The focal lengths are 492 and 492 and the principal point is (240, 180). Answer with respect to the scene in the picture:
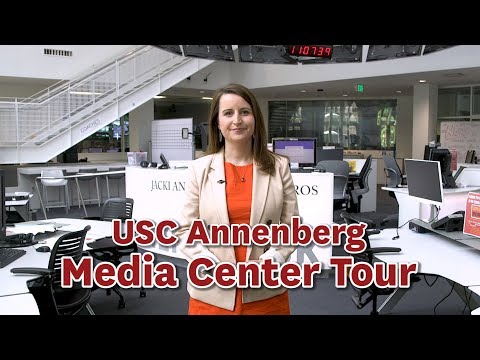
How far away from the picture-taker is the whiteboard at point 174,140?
763 centimetres

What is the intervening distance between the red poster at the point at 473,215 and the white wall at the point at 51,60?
9702 mm

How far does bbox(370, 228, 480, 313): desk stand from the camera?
2.76m

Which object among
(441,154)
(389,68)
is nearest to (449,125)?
(389,68)

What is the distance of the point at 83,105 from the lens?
406 inches

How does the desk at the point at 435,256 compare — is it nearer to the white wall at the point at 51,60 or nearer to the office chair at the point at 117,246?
the office chair at the point at 117,246

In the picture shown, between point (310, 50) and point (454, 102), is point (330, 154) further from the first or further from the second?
point (454, 102)

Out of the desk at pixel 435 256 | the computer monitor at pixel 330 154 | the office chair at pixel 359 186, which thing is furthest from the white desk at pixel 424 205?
the computer monitor at pixel 330 154

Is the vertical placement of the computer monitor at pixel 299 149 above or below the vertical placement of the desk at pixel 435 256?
above

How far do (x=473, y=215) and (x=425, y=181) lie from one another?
1080 mm

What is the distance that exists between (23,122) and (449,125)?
→ 33.2ft

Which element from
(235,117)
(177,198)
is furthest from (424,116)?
(235,117)

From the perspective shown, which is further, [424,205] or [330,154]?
[330,154]

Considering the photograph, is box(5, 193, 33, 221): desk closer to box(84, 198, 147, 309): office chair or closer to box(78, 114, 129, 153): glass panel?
box(84, 198, 147, 309): office chair
